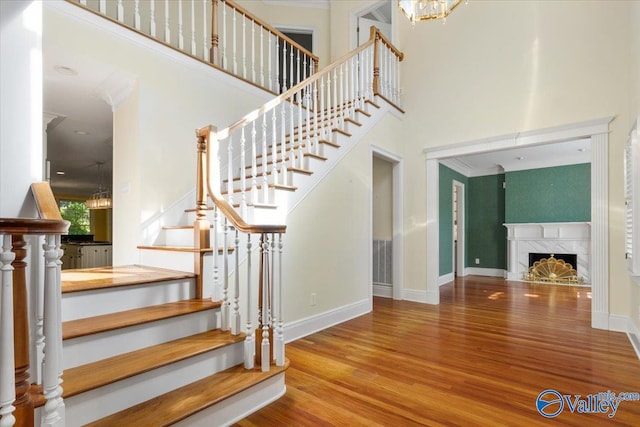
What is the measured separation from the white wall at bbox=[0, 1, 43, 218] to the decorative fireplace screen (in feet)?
26.8

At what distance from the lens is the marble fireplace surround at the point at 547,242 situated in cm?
668

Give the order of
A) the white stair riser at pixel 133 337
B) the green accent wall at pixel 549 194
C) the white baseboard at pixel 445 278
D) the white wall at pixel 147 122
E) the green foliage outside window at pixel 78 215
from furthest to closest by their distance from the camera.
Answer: the green foliage outside window at pixel 78 215 < the green accent wall at pixel 549 194 < the white baseboard at pixel 445 278 < the white wall at pixel 147 122 < the white stair riser at pixel 133 337

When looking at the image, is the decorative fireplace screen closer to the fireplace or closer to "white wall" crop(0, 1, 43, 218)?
the fireplace

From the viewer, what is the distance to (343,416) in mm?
1953

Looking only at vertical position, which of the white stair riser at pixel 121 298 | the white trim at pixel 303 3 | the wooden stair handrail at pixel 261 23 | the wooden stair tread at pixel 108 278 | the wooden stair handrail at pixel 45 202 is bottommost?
the white stair riser at pixel 121 298

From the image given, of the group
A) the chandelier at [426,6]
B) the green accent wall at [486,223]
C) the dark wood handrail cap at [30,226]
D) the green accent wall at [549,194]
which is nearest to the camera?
the dark wood handrail cap at [30,226]

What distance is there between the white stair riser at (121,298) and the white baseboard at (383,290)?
11.4ft

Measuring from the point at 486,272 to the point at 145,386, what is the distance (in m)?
7.85

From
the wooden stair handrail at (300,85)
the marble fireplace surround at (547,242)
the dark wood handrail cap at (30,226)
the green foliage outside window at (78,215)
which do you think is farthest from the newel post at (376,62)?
the green foliage outside window at (78,215)

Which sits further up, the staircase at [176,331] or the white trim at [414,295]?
the staircase at [176,331]

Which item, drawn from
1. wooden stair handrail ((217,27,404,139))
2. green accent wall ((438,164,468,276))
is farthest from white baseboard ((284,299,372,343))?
green accent wall ((438,164,468,276))

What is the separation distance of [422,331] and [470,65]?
3582mm

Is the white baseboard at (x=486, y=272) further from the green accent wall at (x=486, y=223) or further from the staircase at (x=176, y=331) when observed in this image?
the staircase at (x=176, y=331)

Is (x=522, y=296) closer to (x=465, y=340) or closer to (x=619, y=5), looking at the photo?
(x=465, y=340)
